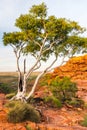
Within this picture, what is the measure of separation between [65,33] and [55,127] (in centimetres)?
1539

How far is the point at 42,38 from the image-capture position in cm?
3734

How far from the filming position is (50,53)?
39125 millimetres

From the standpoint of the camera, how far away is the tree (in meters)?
35.4

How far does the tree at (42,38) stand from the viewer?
3538 cm

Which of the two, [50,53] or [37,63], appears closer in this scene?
[37,63]

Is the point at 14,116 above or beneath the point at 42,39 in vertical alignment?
beneath

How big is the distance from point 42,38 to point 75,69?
1929 centimetres

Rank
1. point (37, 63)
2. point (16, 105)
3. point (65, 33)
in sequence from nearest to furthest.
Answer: point (16, 105)
point (37, 63)
point (65, 33)

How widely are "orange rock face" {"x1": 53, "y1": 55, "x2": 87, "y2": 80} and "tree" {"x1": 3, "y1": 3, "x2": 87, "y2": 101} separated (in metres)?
15.9

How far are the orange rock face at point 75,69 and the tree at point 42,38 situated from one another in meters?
15.9

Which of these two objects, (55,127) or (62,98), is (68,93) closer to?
(62,98)

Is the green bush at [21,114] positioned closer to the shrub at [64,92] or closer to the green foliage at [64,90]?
the shrub at [64,92]

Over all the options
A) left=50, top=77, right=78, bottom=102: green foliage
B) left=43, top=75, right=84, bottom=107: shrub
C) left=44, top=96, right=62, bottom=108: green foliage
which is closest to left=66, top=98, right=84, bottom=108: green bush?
left=43, top=75, right=84, bottom=107: shrub

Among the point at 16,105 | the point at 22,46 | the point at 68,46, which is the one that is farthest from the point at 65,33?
the point at 16,105
